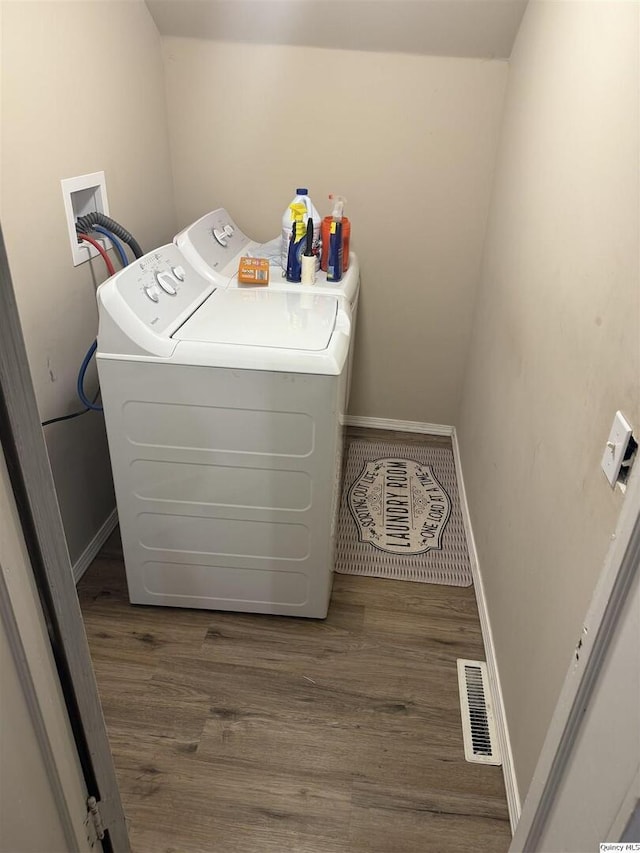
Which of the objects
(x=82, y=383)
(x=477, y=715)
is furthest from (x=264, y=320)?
(x=477, y=715)

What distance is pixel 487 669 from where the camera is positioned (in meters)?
1.73

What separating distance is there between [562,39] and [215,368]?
4.14 ft

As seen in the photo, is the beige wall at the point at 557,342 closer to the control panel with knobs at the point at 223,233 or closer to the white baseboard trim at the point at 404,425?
the white baseboard trim at the point at 404,425

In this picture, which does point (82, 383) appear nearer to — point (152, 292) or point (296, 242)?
point (152, 292)

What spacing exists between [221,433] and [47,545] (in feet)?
2.69

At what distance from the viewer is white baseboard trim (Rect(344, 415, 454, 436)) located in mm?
2996

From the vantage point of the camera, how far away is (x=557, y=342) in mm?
1345

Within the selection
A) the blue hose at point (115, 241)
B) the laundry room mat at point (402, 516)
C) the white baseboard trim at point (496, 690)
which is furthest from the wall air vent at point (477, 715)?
the blue hose at point (115, 241)

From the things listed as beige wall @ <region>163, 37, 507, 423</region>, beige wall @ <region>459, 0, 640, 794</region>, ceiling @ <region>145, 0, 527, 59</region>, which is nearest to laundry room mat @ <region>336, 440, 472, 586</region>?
beige wall @ <region>459, 0, 640, 794</region>

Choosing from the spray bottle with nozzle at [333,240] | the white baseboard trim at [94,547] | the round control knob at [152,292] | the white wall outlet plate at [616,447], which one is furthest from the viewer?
the spray bottle with nozzle at [333,240]

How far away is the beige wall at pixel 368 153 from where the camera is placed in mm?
2303

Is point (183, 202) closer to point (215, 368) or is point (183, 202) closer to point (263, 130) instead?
point (263, 130)

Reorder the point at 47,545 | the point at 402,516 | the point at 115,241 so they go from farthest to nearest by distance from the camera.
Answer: the point at 402,516
the point at 115,241
the point at 47,545

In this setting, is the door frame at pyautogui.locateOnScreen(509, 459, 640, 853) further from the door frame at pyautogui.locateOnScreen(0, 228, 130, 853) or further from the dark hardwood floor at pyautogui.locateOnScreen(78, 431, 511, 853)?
the door frame at pyautogui.locateOnScreen(0, 228, 130, 853)
